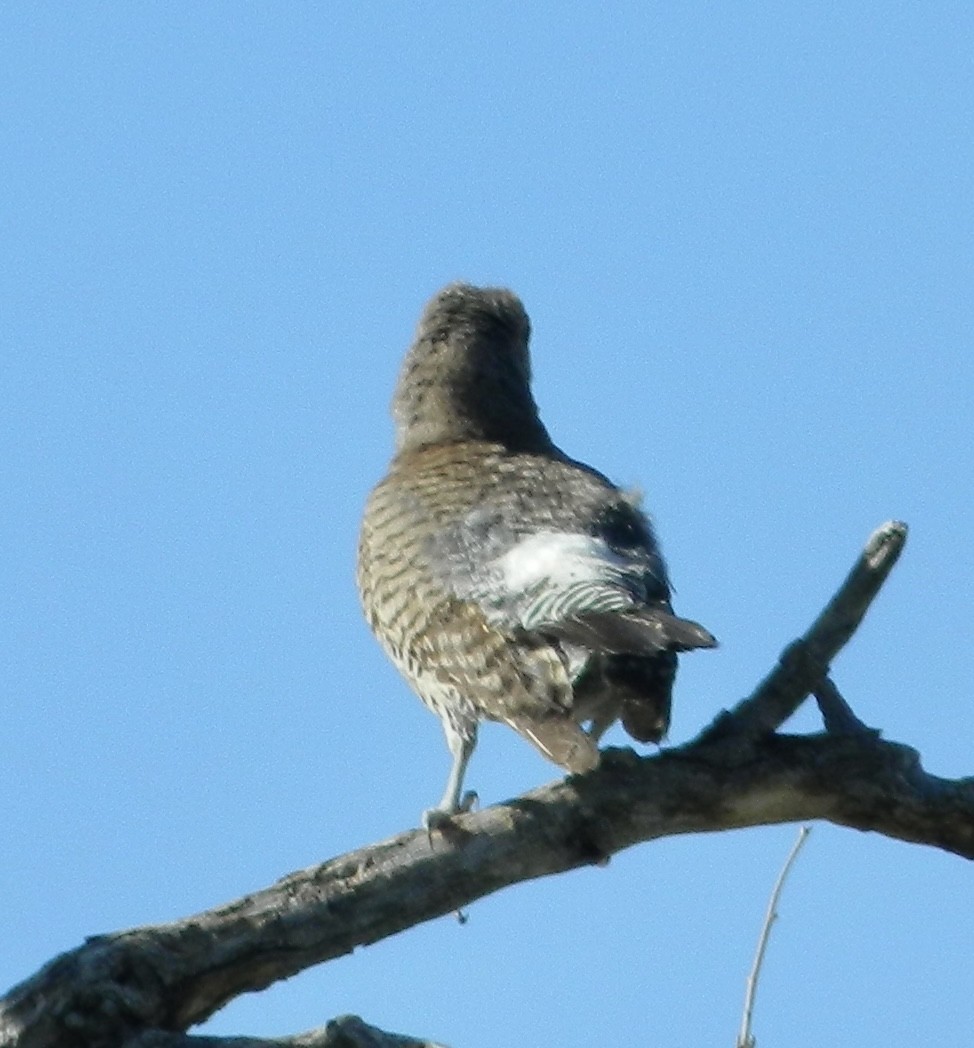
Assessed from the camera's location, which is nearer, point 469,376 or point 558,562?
point 558,562

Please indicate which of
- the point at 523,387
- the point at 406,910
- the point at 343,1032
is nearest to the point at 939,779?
the point at 406,910

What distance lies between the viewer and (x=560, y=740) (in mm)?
5547

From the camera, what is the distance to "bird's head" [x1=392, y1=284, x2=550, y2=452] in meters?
8.09

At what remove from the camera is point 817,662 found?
211 inches

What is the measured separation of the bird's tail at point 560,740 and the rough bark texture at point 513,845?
0.18 ft

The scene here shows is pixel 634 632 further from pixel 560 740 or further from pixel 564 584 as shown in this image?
pixel 564 584

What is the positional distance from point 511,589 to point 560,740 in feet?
2.31

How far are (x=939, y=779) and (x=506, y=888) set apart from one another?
0.98m

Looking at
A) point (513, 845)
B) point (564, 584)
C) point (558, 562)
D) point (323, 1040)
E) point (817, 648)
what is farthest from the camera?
point (558, 562)

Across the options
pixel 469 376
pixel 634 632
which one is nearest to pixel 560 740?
pixel 634 632

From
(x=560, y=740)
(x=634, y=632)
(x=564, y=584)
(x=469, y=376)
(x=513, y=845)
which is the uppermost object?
(x=469, y=376)

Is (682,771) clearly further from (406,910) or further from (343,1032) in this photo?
(343,1032)

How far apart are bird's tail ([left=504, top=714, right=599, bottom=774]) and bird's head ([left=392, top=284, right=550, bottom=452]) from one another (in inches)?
90.3

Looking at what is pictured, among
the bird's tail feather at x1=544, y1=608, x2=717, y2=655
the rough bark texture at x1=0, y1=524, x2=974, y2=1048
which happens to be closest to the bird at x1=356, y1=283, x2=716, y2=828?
the bird's tail feather at x1=544, y1=608, x2=717, y2=655
